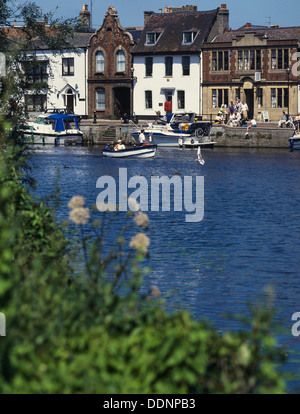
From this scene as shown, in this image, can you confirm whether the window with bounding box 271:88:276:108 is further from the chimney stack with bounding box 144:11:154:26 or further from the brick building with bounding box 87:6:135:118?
the chimney stack with bounding box 144:11:154:26

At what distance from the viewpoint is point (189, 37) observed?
8869cm

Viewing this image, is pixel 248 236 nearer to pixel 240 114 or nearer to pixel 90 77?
pixel 240 114

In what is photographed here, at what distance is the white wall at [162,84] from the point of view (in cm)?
8831

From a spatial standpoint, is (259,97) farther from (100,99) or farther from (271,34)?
(100,99)

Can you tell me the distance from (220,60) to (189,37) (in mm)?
5028

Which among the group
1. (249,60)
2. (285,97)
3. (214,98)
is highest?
(249,60)

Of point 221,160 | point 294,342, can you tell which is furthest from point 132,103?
point 294,342

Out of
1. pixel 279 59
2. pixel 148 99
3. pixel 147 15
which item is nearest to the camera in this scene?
pixel 279 59

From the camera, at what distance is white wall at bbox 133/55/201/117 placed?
88.3 metres

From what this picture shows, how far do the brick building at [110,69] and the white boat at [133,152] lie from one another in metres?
27.9

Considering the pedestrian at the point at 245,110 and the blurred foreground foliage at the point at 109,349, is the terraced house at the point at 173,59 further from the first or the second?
the blurred foreground foliage at the point at 109,349

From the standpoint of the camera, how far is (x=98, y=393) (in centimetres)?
656

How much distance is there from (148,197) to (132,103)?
167 ft

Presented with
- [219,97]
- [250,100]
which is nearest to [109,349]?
[250,100]
